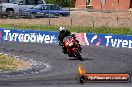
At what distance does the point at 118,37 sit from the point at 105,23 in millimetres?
11023

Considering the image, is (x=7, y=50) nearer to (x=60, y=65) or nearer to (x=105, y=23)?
(x=60, y=65)

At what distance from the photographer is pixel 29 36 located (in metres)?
37.0

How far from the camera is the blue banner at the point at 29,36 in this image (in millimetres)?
36000

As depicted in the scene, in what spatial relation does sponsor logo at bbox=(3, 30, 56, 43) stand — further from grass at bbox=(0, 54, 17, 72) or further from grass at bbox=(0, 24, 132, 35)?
grass at bbox=(0, 54, 17, 72)

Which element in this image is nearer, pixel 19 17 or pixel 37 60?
pixel 37 60

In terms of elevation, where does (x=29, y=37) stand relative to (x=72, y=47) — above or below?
below

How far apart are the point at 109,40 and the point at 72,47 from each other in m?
7.80

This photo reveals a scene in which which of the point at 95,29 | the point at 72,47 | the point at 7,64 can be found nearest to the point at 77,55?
the point at 72,47

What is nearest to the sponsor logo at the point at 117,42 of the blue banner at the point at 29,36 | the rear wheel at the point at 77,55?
the blue banner at the point at 29,36

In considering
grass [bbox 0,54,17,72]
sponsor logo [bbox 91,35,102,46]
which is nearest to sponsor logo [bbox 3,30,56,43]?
sponsor logo [bbox 91,35,102,46]

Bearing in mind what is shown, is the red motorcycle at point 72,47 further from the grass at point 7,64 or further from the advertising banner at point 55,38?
the advertising banner at point 55,38

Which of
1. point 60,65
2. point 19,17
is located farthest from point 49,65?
point 19,17

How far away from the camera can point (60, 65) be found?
24.7 metres

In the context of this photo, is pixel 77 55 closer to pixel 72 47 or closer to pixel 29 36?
pixel 72 47
